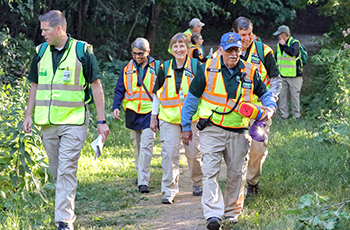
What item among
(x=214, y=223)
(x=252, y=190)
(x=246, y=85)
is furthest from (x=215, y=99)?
(x=252, y=190)

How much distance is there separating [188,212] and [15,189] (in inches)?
89.8

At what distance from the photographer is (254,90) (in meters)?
5.23

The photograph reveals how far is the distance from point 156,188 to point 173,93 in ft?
5.30

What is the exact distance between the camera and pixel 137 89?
23.5 feet

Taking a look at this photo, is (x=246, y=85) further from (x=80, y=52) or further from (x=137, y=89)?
(x=137, y=89)

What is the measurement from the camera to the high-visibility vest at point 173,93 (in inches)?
255

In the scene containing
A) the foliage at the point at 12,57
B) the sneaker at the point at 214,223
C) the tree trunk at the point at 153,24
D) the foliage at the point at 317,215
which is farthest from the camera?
the tree trunk at the point at 153,24

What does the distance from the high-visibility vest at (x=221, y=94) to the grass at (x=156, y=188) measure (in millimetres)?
1080

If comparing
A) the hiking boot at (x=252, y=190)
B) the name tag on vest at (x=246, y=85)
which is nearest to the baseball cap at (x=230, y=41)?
the name tag on vest at (x=246, y=85)

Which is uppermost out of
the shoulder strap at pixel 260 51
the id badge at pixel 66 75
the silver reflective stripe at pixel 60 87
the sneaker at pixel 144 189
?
the shoulder strap at pixel 260 51

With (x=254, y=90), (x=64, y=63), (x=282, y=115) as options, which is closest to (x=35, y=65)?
(x=64, y=63)

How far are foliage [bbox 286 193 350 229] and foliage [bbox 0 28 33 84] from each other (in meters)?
8.80

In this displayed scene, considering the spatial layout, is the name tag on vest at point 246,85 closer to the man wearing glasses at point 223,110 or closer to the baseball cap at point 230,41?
the man wearing glasses at point 223,110

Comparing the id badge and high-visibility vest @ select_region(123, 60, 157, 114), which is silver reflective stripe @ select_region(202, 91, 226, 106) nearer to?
the id badge
